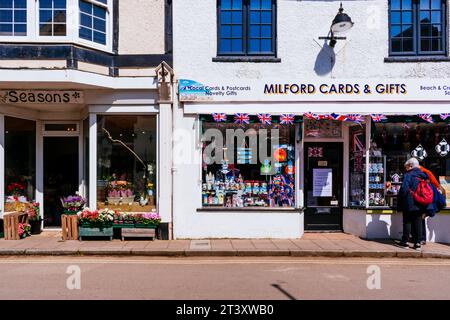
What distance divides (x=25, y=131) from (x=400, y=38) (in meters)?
9.95

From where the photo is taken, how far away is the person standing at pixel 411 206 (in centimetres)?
966

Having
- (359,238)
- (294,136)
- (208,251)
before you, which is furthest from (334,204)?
(208,251)

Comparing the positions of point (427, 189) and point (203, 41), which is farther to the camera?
point (203, 41)

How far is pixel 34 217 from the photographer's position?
11.2m

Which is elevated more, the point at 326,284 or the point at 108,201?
the point at 108,201

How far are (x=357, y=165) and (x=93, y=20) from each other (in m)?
7.51

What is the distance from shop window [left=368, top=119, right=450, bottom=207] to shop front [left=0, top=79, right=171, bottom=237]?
5302 mm

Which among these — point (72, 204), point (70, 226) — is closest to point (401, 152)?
point (72, 204)

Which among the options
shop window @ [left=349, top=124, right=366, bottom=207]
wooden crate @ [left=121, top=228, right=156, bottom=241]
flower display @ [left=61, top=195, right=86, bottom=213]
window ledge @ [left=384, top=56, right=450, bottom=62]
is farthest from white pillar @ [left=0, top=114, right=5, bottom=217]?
window ledge @ [left=384, top=56, right=450, bottom=62]

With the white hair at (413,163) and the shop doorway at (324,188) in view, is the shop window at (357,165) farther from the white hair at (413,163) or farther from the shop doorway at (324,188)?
the white hair at (413,163)

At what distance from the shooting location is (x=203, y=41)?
1089 cm

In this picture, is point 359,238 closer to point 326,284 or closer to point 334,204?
point 334,204

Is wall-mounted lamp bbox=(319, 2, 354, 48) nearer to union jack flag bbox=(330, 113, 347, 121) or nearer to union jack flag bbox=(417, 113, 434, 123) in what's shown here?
union jack flag bbox=(330, 113, 347, 121)

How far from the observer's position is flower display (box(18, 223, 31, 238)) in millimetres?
10543
